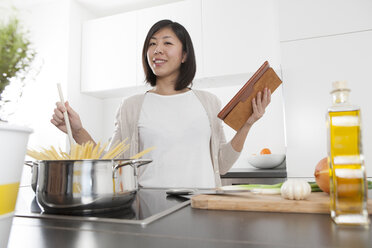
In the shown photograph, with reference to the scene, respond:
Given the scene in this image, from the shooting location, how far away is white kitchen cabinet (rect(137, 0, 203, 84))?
2.81 m

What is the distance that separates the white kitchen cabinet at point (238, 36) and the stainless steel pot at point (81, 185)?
222 cm

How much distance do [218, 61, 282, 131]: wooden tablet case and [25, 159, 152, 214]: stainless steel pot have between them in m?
0.65

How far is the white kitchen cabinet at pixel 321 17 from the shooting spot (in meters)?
2.00

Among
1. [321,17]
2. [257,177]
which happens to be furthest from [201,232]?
[321,17]

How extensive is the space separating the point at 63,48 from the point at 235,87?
1.80 meters

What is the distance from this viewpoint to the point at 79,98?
10.6 ft

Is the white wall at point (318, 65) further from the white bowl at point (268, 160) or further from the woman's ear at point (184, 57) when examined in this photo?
the woman's ear at point (184, 57)

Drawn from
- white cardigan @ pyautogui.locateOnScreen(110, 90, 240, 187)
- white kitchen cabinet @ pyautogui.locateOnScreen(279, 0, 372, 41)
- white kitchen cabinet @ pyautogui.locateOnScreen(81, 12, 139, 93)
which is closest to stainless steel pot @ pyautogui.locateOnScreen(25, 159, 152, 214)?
white cardigan @ pyautogui.locateOnScreen(110, 90, 240, 187)

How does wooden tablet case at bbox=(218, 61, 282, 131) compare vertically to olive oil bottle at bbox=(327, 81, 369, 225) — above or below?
above

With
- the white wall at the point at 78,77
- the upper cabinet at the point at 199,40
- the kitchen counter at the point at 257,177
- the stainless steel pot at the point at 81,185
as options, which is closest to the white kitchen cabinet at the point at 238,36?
the upper cabinet at the point at 199,40

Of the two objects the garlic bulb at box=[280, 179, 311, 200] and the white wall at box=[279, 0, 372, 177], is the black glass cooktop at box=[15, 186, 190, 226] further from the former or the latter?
the white wall at box=[279, 0, 372, 177]

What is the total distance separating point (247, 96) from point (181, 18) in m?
1.91

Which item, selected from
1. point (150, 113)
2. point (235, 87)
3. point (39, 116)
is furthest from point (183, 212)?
point (39, 116)

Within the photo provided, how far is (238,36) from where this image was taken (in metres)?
2.65
